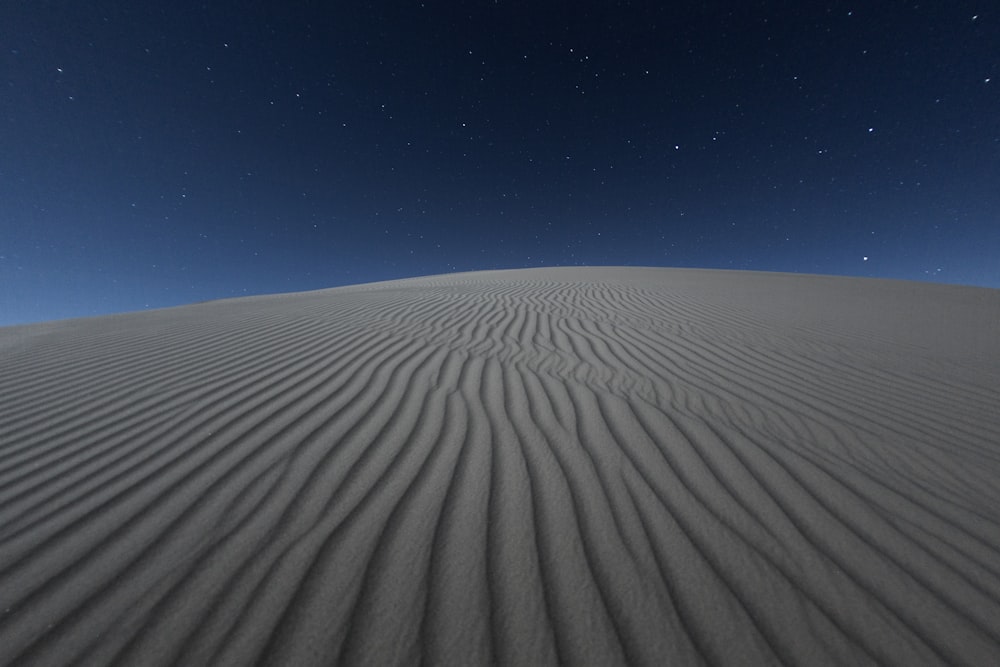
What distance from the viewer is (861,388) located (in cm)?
286

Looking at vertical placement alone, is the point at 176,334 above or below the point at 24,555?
above

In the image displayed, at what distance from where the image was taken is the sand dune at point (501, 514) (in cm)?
108

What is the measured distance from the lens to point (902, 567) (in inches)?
51.0

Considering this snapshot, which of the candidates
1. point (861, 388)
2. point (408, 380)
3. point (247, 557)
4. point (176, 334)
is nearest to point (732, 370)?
point (861, 388)

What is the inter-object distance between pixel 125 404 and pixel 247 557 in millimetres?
2231

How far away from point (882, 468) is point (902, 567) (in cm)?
76

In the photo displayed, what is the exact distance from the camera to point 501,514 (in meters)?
1.51

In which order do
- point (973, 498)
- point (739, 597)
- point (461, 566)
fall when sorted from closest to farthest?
1. point (739, 597)
2. point (461, 566)
3. point (973, 498)

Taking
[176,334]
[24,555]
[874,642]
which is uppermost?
[176,334]

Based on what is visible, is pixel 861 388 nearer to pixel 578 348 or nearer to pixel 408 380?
pixel 578 348

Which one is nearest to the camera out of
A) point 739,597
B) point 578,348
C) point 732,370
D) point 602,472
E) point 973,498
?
point 739,597

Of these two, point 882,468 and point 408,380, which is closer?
point 882,468

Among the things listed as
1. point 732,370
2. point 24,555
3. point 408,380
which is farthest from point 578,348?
point 24,555

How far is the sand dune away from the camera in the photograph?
3.55ft
